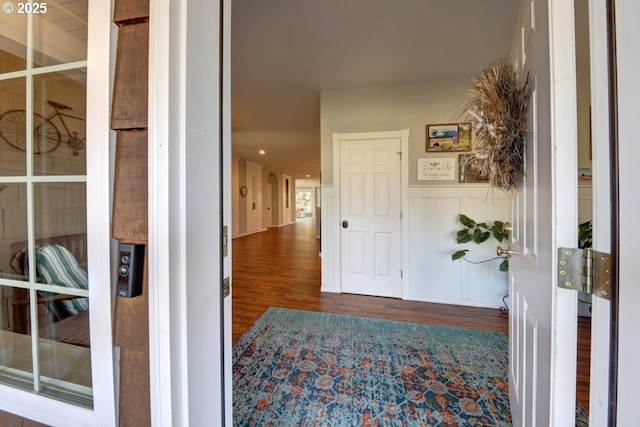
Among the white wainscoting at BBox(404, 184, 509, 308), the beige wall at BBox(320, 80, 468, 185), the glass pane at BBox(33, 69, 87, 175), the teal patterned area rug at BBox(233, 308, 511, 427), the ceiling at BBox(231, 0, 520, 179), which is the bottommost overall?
the teal patterned area rug at BBox(233, 308, 511, 427)

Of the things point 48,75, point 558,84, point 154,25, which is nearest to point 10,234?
point 48,75

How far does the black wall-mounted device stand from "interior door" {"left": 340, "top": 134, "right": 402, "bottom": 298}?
281 centimetres

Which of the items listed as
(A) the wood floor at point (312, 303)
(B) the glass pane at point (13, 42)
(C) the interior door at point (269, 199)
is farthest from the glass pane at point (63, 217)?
(C) the interior door at point (269, 199)

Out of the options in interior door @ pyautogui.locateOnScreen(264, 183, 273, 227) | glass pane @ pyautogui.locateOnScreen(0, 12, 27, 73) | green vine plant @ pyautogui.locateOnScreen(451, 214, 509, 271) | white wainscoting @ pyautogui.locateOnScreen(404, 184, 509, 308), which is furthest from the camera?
interior door @ pyautogui.locateOnScreen(264, 183, 273, 227)

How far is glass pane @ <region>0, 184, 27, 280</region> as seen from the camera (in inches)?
30.1

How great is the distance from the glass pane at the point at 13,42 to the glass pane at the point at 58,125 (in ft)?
0.37

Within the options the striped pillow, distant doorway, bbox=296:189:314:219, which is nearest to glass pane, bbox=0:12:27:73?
the striped pillow

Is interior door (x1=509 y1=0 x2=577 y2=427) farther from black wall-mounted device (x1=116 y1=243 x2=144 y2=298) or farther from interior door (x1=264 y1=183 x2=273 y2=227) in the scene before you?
interior door (x1=264 y1=183 x2=273 y2=227)

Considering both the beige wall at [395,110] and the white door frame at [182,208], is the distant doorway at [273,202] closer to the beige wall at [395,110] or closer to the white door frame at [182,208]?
the beige wall at [395,110]

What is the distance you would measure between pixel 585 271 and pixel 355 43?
2.44 metres

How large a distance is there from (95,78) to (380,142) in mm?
2927

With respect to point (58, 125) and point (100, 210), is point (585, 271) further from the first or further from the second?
point (58, 125)

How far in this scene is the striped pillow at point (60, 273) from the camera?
686 mm

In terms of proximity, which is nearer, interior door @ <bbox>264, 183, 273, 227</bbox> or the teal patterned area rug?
the teal patterned area rug
